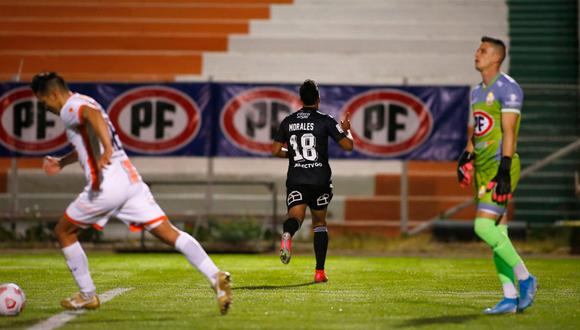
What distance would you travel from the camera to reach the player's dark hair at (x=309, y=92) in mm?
10461

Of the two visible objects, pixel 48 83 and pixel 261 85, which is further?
pixel 261 85

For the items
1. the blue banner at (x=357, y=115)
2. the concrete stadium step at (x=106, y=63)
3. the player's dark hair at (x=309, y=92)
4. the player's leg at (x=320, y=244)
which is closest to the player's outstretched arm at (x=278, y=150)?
the player's dark hair at (x=309, y=92)

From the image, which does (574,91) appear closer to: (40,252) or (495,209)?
(40,252)

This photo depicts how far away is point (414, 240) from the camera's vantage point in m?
17.6

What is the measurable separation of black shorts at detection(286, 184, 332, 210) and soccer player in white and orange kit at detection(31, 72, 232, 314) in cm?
328

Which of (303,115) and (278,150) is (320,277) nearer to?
(278,150)

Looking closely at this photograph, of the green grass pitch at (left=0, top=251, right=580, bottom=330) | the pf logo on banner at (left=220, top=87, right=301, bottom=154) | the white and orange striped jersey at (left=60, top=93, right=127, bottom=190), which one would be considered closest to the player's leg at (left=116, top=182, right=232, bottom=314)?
the white and orange striped jersey at (left=60, top=93, right=127, bottom=190)

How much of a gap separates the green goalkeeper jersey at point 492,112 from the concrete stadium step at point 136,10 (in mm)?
14983

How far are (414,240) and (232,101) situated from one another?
377 centimetres

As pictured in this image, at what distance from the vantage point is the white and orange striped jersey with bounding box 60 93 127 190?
7238mm

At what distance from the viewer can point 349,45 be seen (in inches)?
852

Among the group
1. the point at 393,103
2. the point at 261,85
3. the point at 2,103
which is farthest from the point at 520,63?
the point at 2,103

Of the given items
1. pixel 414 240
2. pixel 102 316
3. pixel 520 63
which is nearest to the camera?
pixel 102 316

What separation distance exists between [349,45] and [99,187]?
48.7ft
